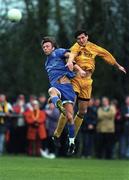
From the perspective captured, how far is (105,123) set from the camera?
2867 cm

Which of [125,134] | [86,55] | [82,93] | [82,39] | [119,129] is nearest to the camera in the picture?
[82,39]

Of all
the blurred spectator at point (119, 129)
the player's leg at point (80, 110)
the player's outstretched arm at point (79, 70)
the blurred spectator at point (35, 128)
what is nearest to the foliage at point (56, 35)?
the blurred spectator at point (119, 129)

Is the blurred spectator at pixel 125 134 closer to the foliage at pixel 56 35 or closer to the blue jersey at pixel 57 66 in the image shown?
the foliage at pixel 56 35

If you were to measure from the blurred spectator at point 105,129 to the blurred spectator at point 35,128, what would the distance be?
197 centimetres

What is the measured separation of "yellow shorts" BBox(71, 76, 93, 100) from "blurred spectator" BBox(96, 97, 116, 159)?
902 centimetres

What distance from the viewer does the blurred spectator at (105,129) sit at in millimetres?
28416

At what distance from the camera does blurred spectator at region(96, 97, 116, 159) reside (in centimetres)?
2842

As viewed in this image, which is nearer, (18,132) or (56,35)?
(18,132)

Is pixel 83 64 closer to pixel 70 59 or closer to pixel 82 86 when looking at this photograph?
pixel 82 86

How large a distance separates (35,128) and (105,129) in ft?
8.07

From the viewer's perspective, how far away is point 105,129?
2875cm

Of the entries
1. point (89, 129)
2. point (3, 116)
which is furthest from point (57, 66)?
point (89, 129)

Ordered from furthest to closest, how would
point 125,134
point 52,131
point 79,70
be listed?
point 125,134 < point 52,131 < point 79,70

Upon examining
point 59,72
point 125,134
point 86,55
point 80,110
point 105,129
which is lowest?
point 80,110
